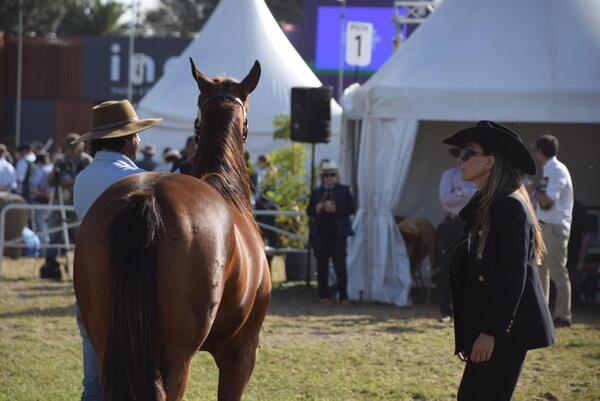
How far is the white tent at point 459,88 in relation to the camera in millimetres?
11656

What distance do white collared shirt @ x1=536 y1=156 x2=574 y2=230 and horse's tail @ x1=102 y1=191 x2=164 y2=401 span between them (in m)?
7.15

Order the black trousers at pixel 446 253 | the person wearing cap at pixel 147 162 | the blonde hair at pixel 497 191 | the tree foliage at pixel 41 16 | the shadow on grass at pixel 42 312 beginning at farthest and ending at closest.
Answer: the tree foliage at pixel 41 16 < the person wearing cap at pixel 147 162 < the black trousers at pixel 446 253 < the shadow on grass at pixel 42 312 < the blonde hair at pixel 497 191

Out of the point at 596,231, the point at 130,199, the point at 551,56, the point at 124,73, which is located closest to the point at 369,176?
the point at 551,56

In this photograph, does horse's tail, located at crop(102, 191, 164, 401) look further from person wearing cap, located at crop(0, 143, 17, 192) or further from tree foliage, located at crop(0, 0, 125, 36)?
tree foliage, located at crop(0, 0, 125, 36)

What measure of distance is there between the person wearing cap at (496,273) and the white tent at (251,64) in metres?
14.3

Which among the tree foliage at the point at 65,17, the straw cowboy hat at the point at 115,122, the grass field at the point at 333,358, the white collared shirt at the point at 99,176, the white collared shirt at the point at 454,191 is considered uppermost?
the tree foliage at the point at 65,17

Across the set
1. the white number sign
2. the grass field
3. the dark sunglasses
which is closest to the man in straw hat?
the dark sunglasses

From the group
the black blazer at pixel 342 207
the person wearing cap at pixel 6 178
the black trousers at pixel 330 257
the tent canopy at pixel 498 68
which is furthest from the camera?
the person wearing cap at pixel 6 178

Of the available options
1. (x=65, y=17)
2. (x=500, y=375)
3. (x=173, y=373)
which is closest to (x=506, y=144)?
(x=500, y=375)

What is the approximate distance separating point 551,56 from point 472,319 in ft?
26.8

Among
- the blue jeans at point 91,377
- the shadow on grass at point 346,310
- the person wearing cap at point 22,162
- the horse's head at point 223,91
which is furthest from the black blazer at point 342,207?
the person wearing cap at point 22,162

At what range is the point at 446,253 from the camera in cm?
1119

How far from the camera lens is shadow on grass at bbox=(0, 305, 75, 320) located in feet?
35.3

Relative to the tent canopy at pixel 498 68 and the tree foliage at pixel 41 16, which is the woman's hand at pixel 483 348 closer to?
the tent canopy at pixel 498 68
